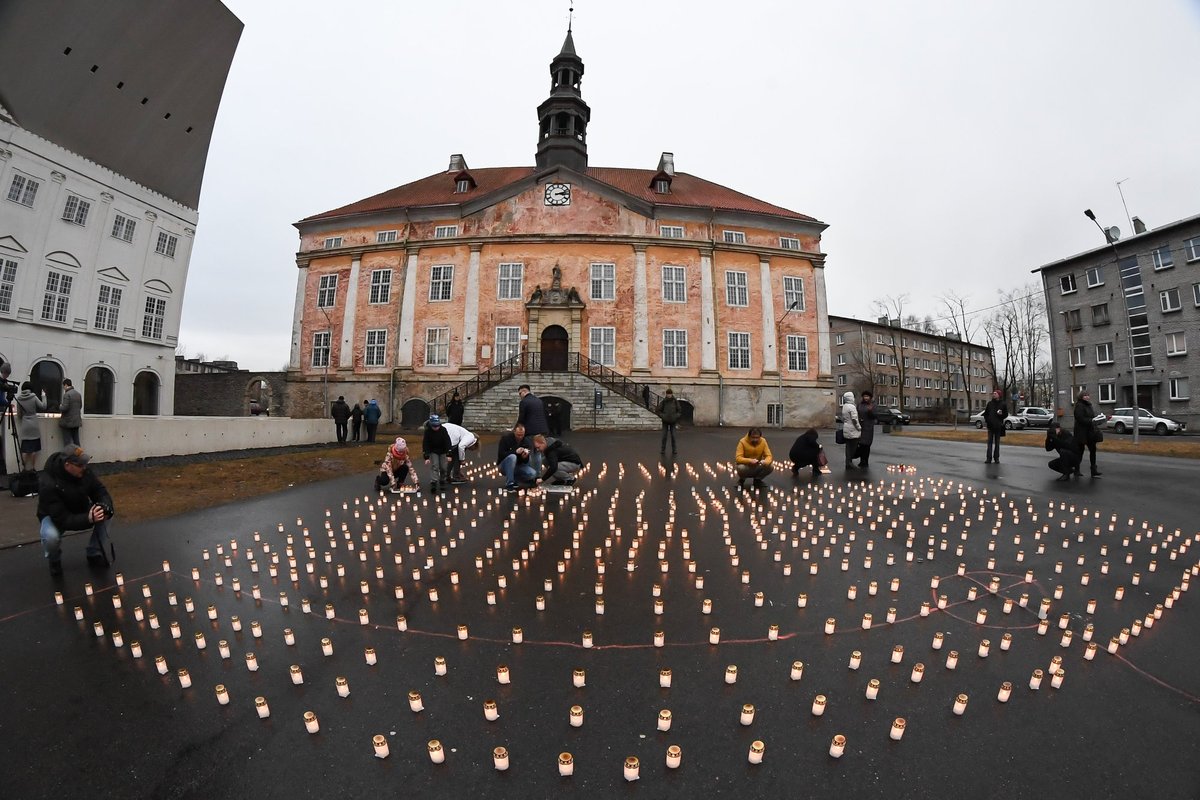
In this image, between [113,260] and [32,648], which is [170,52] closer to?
[113,260]

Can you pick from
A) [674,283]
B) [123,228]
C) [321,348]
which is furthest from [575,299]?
[123,228]

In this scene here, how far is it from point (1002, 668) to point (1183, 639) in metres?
1.86

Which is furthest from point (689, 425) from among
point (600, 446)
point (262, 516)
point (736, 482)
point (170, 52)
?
point (170, 52)

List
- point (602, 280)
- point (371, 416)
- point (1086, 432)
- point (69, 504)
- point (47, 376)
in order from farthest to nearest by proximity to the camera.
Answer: point (602, 280) → point (371, 416) → point (47, 376) → point (1086, 432) → point (69, 504)

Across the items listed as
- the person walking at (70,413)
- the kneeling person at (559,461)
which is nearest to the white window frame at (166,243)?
the person walking at (70,413)

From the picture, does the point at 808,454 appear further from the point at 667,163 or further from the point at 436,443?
the point at 667,163

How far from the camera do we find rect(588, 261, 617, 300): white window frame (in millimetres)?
34406

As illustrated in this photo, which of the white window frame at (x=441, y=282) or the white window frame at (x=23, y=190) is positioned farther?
the white window frame at (x=441, y=282)

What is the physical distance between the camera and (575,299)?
33.8 metres

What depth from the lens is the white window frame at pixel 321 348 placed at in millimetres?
36594

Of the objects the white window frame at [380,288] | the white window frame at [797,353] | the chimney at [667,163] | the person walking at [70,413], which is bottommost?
the person walking at [70,413]

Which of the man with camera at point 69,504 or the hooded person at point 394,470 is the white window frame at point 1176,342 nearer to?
the hooded person at point 394,470

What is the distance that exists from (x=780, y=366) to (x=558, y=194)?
20156 millimetres

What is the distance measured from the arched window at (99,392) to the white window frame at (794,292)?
38448 millimetres
